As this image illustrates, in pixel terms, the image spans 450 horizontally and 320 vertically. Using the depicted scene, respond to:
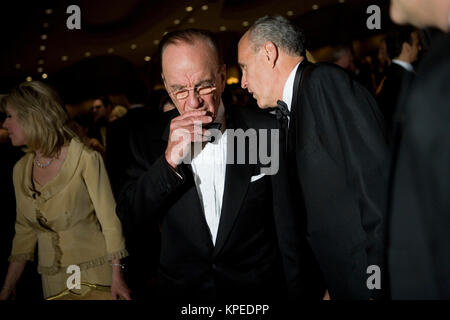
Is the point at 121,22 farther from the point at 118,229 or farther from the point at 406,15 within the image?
the point at 406,15

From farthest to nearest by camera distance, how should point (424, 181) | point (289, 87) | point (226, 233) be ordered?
point (289, 87) → point (226, 233) → point (424, 181)

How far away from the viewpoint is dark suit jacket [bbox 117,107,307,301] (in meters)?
1.68

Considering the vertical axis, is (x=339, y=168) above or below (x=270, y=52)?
below

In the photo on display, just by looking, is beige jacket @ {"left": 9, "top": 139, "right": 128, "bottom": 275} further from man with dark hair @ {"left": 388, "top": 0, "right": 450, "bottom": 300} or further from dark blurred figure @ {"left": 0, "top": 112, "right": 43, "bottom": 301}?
man with dark hair @ {"left": 388, "top": 0, "right": 450, "bottom": 300}

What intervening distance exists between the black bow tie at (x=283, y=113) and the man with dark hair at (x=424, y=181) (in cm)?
105

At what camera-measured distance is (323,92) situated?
5.50 feet

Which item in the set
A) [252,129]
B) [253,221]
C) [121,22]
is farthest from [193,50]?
[121,22]

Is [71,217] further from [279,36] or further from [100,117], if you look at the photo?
[100,117]

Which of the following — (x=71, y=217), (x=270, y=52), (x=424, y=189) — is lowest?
(x=71, y=217)

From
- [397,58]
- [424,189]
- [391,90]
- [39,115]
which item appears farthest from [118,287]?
[397,58]

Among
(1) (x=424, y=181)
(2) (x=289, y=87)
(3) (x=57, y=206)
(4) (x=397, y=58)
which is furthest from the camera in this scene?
(4) (x=397, y=58)

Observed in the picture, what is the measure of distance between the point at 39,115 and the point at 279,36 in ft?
4.51

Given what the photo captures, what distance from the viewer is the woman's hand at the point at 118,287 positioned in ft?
6.57

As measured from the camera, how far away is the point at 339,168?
1.68 metres
